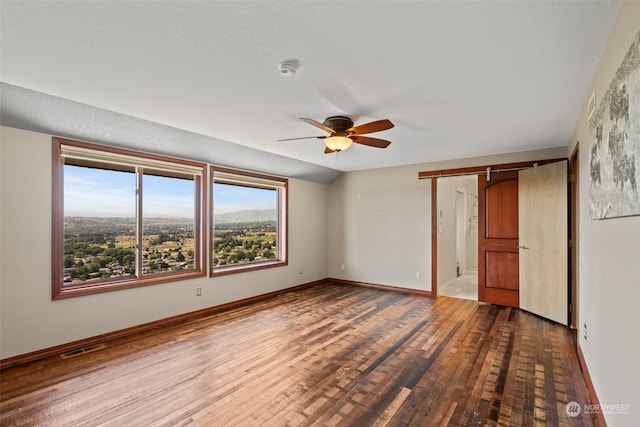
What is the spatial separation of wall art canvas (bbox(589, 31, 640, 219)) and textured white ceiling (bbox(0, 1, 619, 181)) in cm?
42

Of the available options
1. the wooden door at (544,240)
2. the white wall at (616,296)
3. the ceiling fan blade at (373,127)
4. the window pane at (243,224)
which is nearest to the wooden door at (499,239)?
the wooden door at (544,240)

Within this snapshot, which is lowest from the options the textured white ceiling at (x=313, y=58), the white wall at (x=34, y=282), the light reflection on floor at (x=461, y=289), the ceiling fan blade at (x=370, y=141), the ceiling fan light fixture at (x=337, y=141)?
the light reflection on floor at (x=461, y=289)

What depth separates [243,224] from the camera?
17.6ft

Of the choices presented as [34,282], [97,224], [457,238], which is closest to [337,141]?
[97,224]

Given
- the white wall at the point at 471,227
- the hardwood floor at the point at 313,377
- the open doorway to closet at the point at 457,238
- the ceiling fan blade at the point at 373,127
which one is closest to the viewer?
the hardwood floor at the point at 313,377

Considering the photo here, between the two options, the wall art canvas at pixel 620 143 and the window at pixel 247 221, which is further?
the window at pixel 247 221

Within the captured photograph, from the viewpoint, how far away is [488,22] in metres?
1.67

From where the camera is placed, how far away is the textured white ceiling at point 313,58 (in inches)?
62.9

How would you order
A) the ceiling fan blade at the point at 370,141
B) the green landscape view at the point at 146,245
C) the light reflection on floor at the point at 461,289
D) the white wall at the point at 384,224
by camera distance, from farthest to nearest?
the white wall at the point at 384,224
the light reflection on floor at the point at 461,289
the green landscape view at the point at 146,245
the ceiling fan blade at the point at 370,141

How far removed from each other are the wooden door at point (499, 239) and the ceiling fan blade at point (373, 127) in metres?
2.96

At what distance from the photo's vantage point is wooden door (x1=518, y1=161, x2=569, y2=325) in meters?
4.04

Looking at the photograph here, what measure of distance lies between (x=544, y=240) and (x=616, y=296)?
298 centimetres

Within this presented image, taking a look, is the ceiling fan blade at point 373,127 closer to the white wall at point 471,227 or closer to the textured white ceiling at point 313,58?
the textured white ceiling at point 313,58

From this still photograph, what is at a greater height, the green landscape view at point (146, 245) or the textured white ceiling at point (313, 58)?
the textured white ceiling at point (313, 58)
